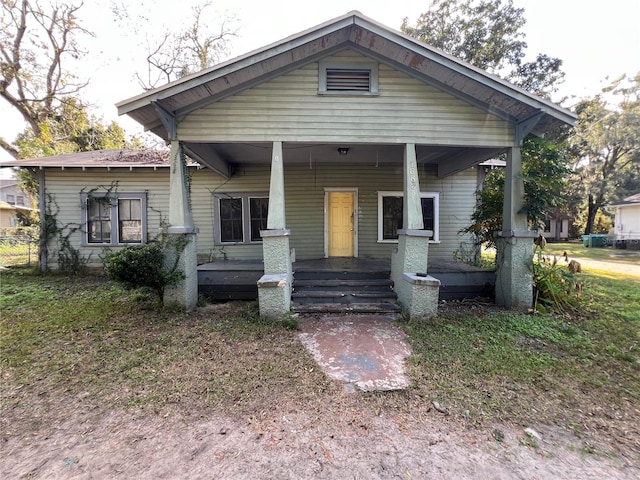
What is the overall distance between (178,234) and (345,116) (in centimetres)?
359

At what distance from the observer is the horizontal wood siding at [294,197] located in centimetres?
816

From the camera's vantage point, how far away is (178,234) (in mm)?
4953

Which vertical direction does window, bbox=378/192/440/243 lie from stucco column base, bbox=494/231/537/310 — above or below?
above

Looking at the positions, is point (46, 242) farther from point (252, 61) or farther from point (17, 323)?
point (252, 61)

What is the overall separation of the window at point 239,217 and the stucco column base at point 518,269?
6.14 meters

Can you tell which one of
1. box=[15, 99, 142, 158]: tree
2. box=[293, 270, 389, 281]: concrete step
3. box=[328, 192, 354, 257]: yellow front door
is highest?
box=[15, 99, 142, 158]: tree

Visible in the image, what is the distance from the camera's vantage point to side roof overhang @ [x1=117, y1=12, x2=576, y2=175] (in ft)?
15.1

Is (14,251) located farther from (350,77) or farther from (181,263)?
(350,77)

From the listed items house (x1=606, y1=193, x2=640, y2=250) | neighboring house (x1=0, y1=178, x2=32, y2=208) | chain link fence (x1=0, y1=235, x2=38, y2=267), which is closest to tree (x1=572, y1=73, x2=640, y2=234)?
house (x1=606, y1=193, x2=640, y2=250)

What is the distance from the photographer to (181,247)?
4973 mm

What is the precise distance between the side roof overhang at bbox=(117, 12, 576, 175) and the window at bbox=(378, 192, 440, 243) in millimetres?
3343

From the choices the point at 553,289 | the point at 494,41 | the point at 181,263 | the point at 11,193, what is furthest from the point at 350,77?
the point at 11,193

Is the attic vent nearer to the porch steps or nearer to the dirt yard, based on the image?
the porch steps

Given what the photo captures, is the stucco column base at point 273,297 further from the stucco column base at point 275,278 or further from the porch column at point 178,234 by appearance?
the porch column at point 178,234
